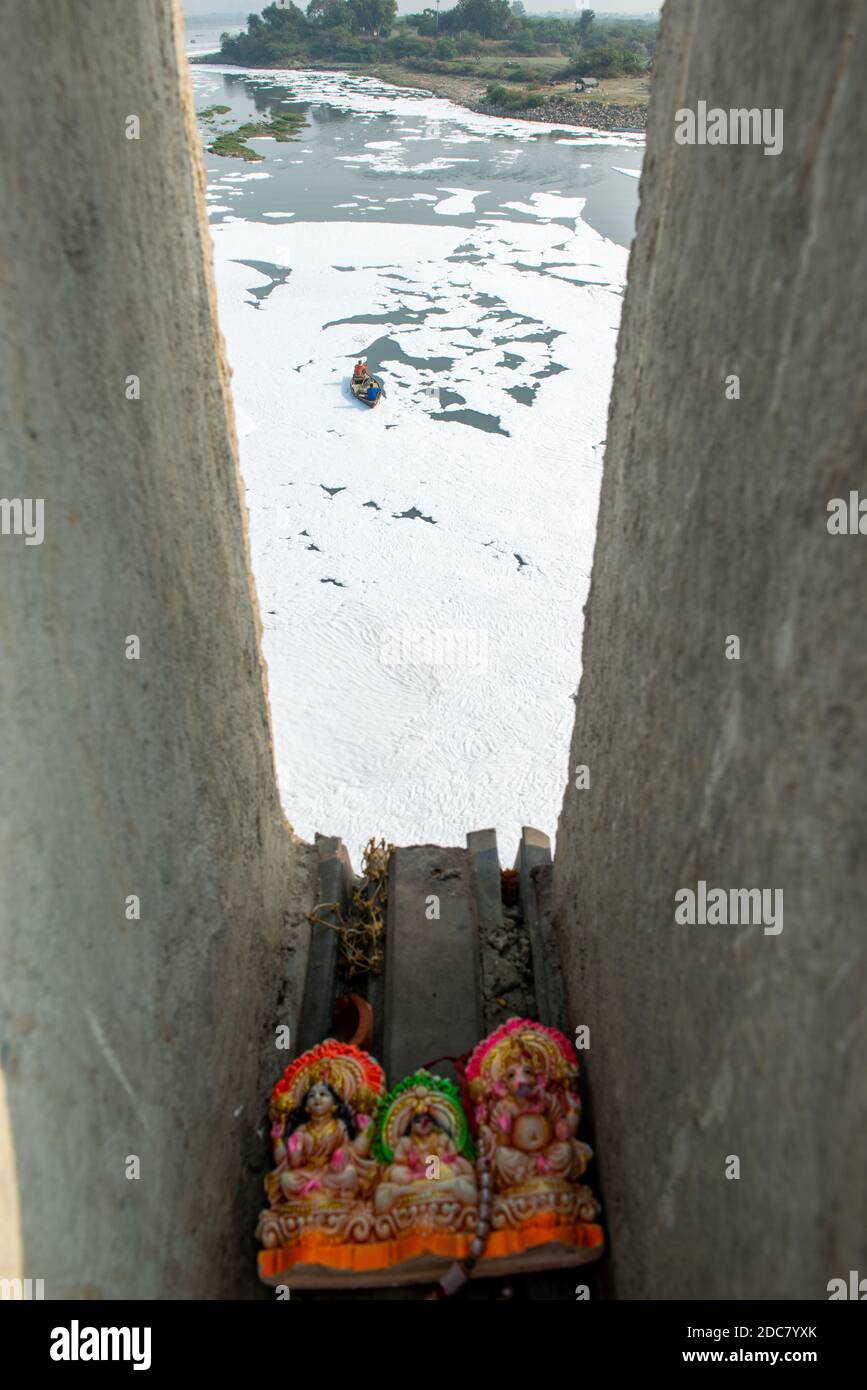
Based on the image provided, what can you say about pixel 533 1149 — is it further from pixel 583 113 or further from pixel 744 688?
pixel 583 113

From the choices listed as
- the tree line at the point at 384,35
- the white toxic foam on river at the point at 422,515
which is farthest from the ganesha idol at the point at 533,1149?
the tree line at the point at 384,35

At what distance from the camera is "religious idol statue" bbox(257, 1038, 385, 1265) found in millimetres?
2061

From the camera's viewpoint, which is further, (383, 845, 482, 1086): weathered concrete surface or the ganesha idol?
(383, 845, 482, 1086): weathered concrete surface

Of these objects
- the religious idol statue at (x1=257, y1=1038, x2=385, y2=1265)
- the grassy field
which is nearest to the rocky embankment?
the grassy field

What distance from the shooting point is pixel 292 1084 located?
231 centimetres

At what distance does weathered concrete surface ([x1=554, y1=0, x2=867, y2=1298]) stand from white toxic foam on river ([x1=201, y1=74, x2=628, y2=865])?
2624 millimetres

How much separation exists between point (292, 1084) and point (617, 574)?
1.52 meters

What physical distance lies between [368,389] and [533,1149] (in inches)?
312

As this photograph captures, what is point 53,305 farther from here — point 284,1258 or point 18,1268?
point 284,1258

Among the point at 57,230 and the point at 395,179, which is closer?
the point at 57,230

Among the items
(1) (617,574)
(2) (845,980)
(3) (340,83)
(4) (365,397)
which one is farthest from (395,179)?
(3) (340,83)

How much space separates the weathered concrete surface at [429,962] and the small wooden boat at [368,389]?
6643mm

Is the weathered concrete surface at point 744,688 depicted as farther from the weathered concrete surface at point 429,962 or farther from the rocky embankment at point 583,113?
the rocky embankment at point 583,113

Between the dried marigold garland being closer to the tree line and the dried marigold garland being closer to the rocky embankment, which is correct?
the rocky embankment
